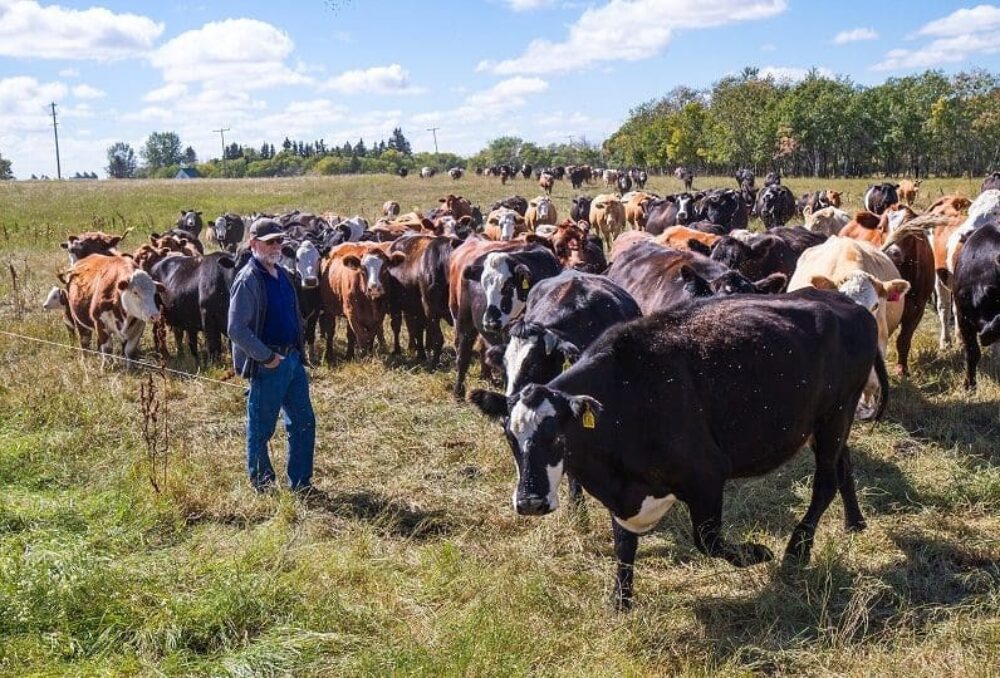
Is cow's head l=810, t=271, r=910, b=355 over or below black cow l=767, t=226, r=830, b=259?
below

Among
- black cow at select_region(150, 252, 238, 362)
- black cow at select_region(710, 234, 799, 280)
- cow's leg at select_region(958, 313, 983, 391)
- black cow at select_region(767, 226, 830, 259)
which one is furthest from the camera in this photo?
black cow at select_region(767, 226, 830, 259)

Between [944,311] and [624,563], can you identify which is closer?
[624,563]

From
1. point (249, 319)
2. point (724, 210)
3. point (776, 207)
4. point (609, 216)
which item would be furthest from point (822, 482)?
point (609, 216)

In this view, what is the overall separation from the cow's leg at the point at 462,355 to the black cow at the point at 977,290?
5032 mm

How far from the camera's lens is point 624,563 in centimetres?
508

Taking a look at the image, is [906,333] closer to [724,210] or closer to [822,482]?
[822,482]

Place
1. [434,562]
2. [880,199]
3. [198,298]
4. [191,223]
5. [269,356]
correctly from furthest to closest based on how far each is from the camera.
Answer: [191,223] → [880,199] → [198,298] → [269,356] → [434,562]

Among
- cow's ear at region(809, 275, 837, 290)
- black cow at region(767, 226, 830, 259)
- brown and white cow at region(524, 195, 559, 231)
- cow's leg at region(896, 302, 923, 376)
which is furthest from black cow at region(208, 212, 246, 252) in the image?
cow's ear at region(809, 275, 837, 290)

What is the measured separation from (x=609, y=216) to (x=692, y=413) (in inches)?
883

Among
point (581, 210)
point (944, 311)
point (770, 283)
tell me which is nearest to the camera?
point (770, 283)

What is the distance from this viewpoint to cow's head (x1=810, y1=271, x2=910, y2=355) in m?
7.31

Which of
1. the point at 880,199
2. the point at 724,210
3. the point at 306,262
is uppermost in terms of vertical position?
the point at 880,199

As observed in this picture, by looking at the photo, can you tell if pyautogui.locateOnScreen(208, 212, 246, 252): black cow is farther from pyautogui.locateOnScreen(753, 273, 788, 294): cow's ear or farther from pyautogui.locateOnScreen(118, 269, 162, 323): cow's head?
pyautogui.locateOnScreen(753, 273, 788, 294): cow's ear

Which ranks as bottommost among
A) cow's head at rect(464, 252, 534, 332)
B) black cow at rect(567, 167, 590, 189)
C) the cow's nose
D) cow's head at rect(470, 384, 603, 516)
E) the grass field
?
the grass field
